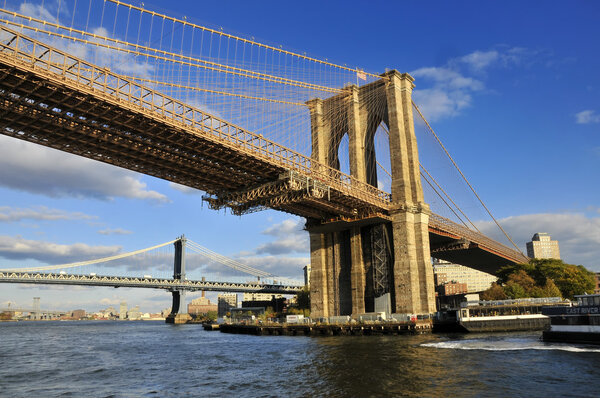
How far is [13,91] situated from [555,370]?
36454 millimetres

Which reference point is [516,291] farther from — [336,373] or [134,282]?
[134,282]

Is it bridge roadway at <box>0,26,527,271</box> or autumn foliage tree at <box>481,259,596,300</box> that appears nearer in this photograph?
bridge roadway at <box>0,26,527,271</box>

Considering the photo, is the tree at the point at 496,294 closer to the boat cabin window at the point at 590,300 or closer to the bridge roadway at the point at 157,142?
the bridge roadway at the point at 157,142

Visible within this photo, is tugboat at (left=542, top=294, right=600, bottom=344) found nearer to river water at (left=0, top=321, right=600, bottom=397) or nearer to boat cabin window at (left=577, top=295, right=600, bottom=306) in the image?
Answer: boat cabin window at (left=577, top=295, right=600, bottom=306)

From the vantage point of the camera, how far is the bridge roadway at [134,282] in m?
126

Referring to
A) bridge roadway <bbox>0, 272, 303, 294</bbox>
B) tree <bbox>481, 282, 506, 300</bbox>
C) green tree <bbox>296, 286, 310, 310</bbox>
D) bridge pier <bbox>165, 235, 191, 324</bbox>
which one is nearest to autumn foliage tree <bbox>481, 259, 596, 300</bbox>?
tree <bbox>481, 282, 506, 300</bbox>

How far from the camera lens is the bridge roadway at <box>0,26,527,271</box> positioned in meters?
30.3

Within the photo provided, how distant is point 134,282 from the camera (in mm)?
144000

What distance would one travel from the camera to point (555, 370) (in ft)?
79.8

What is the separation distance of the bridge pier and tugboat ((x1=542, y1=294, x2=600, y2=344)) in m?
134

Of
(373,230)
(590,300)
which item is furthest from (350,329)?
(590,300)

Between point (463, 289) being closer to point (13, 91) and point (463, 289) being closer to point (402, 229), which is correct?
point (402, 229)

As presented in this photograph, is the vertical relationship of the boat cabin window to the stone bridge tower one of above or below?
below

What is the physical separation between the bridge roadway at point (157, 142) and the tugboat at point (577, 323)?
24.6 meters
